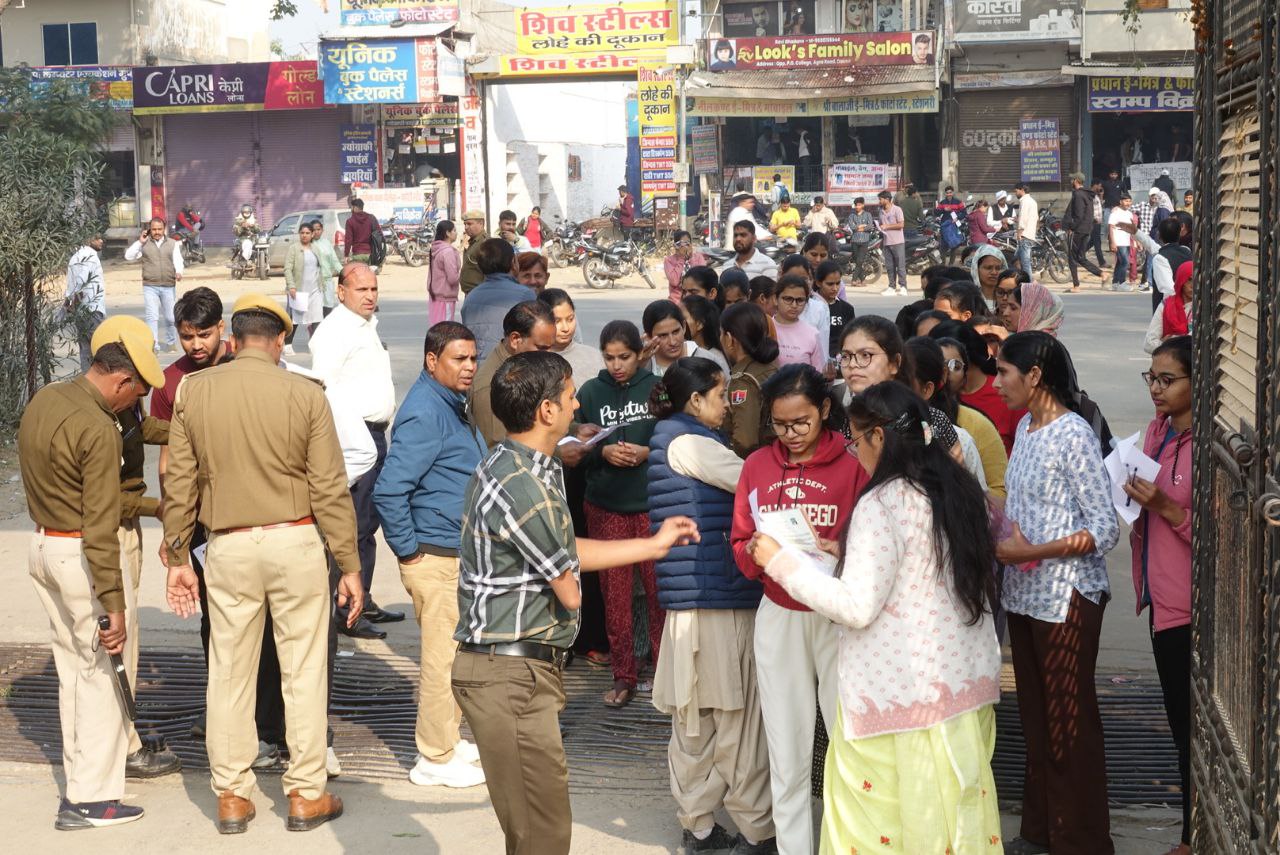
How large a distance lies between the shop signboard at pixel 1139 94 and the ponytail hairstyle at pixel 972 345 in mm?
25288

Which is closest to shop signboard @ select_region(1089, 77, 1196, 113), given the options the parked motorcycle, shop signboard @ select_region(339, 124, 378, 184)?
the parked motorcycle

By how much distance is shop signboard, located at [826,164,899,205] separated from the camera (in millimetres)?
30406

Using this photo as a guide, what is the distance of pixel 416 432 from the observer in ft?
17.5

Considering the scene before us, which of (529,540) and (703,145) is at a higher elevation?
(703,145)

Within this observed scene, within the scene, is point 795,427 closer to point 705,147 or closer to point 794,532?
point 794,532

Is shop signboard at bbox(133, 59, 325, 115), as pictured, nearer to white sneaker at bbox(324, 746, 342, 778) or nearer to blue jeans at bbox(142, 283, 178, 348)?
blue jeans at bbox(142, 283, 178, 348)

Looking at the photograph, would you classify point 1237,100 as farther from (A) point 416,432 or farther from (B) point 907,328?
(B) point 907,328

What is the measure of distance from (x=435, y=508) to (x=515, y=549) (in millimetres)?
1758

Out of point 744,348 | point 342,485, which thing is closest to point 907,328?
point 744,348

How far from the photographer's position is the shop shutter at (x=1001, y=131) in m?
30.2

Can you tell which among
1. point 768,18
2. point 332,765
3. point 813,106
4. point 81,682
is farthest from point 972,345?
point 768,18

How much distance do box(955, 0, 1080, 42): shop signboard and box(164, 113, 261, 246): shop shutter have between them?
17678 mm

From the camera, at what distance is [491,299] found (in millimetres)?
8094

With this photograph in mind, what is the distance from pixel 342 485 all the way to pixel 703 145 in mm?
27697
